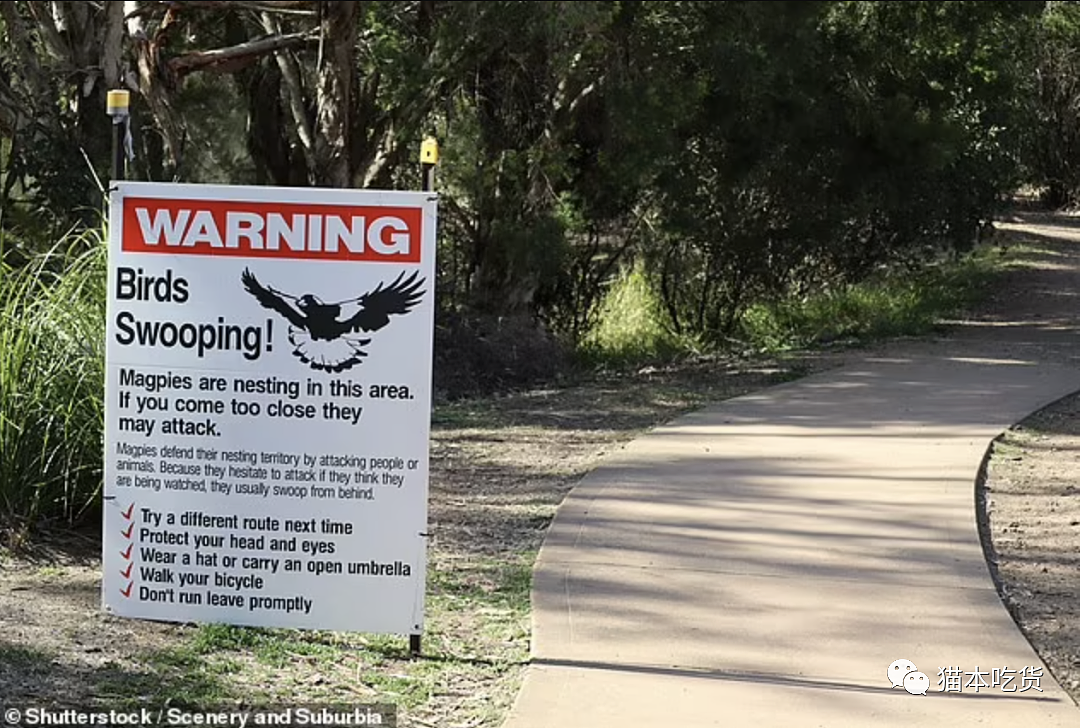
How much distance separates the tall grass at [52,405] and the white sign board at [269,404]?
145cm

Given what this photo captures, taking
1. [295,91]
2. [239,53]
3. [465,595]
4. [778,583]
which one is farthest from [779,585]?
[295,91]

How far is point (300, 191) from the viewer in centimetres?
584

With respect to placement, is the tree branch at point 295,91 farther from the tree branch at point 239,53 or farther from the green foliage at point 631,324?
the green foliage at point 631,324

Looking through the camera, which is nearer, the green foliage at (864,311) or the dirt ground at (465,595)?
the dirt ground at (465,595)

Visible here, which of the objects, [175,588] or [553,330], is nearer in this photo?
[175,588]

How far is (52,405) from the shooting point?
7469 millimetres

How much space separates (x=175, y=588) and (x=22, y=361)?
1823 mm

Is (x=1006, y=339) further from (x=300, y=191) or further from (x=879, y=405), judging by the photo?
(x=300, y=191)

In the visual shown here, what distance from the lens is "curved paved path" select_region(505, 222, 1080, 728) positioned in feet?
18.6

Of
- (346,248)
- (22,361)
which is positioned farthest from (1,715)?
(22,361)

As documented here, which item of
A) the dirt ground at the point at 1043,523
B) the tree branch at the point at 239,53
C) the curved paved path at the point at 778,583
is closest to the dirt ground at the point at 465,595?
the dirt ground at the point at 1043,523

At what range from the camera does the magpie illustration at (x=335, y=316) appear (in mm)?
5852

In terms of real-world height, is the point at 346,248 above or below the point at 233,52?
below

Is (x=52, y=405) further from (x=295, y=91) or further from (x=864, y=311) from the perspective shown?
(x=864, y=311)
